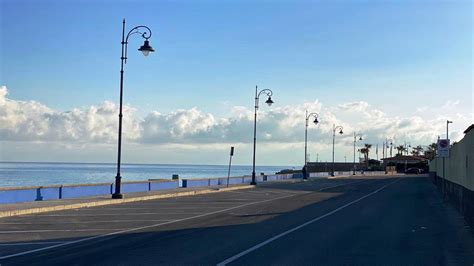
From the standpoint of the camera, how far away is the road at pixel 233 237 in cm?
1183

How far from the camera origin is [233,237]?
49.9ft

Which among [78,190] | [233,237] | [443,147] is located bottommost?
[233,237]

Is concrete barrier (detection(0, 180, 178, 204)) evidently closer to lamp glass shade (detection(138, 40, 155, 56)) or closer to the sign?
lamp glass shade (detection(138, 40, 155, 56))

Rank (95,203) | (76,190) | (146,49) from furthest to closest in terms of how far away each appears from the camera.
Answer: (76,190) → (146,49) → (95,203)

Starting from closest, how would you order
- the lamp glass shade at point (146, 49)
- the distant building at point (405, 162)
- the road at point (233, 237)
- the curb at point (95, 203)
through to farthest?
1. the road at point (233, 237)
2. the curb at point (95, 203)
3. the lamp glass shade at point (146, 49)
4. the distant building at point (405, 162)

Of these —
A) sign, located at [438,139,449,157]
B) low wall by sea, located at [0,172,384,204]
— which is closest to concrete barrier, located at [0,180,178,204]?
low wall by sea, located at [0,172,384,204]

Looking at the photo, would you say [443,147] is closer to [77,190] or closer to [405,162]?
[77,190]

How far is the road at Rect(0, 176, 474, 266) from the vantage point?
38.8 ft

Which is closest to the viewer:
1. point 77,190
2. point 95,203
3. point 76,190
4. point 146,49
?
point 95,203

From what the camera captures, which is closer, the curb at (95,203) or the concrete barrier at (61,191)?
the curb at (95,203)

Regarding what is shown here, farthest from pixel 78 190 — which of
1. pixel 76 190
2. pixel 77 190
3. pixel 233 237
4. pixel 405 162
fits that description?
pixel 405 162

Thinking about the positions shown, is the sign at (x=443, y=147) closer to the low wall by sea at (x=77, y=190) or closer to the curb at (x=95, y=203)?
the curb at (x=95, y=203)

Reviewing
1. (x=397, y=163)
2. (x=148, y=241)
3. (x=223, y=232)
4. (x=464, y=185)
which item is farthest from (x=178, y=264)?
(x=397, y=163)

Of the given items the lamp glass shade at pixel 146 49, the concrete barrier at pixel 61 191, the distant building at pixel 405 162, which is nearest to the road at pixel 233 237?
the concrete barrier at pixel 61 191
